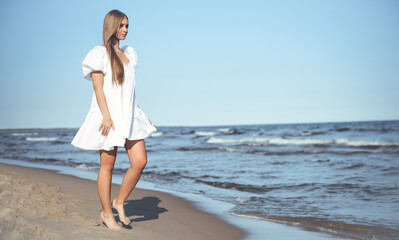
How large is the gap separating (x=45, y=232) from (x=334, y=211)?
3442 millimetres

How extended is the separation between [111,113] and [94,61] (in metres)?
0.42

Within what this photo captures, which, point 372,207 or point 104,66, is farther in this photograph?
point 372,207

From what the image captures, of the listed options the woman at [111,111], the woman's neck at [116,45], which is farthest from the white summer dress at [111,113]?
the woman's neck at [116,45]

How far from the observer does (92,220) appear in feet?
10.1

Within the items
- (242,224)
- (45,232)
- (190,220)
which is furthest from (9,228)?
(242,224)

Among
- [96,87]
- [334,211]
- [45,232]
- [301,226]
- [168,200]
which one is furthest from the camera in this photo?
[168,200]

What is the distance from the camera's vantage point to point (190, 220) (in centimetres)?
387

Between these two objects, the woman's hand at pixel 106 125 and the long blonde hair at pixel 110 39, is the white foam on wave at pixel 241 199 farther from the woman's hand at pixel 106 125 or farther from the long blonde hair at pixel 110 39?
the long blonde hair at pixel 110 39

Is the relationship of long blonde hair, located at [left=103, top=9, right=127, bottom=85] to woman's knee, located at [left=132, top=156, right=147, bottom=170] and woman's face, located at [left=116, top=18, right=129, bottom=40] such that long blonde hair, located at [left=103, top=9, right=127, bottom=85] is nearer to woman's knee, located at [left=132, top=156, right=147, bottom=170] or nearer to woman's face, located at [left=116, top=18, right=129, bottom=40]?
woman's face, located at [left=116, top=18, right=129, bottom=40]

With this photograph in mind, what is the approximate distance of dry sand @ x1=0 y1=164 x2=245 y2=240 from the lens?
94.9 inches

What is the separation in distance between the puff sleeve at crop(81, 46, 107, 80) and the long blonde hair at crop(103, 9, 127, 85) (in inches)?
2.4

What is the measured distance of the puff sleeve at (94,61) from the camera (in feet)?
9.04

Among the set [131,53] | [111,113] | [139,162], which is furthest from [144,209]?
[131,53]

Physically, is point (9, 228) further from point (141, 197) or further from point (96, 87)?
point (141, 197)
